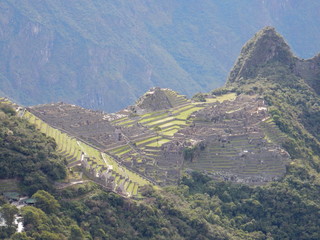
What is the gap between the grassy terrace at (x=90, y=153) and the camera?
94.1 m

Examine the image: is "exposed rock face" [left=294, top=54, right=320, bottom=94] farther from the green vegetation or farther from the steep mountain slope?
the green vegetation

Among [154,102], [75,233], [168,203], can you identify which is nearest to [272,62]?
[154,102]

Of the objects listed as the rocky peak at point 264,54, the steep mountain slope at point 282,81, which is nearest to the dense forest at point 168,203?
the steep mountain slope at point 282,81

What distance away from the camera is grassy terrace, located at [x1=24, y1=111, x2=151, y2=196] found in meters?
94.1

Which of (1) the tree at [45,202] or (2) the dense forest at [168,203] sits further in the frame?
(2) the dense forest at [168,203]

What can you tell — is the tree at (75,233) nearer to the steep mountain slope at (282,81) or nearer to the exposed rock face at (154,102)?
the exposed rock face at (154,102)

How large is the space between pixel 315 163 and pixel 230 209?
17191 mm

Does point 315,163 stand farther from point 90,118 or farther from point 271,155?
point 90,118

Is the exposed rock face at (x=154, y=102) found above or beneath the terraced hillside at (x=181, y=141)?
above

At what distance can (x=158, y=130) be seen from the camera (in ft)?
357

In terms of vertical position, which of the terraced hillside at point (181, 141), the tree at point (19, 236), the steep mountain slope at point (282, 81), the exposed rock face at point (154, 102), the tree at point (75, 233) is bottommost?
→ the tree at point (19, 236)

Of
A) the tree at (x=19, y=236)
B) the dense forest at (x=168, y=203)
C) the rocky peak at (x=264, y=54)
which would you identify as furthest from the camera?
the rocky peak at (x=264, y=54)

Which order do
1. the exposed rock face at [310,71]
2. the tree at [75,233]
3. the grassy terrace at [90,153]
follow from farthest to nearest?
the exposed rock face at [310,71] < the grassy terrace at [90,153] < the tree at [75,233]

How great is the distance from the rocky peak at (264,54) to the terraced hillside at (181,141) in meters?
27.3
